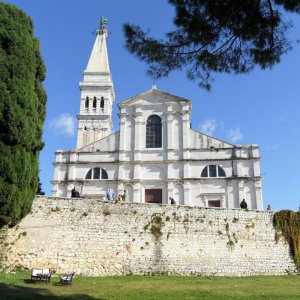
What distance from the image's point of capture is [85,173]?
109 feet

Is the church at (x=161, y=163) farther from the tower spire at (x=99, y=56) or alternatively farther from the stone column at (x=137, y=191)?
the tower spire at (x=99, y=56)

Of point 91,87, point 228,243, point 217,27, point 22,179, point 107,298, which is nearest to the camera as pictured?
point 217,27

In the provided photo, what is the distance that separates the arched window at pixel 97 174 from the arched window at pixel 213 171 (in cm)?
811

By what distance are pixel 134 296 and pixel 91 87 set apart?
1542 inches

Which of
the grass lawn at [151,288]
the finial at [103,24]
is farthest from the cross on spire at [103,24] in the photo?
the grass lawn at [151,288]

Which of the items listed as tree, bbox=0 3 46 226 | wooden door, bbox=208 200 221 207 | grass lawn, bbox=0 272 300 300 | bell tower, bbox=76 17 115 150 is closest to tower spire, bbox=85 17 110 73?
bell tower, bbox=76 17 115 150

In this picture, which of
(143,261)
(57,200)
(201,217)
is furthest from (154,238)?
(57,200)

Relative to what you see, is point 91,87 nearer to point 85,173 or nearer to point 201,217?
point 85,173

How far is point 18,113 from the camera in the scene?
1750cm

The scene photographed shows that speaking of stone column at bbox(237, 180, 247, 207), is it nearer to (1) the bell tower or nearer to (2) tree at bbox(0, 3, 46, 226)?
(2) tree at bbox(0, 3, 46, 226)

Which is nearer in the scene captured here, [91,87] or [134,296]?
[134,296]

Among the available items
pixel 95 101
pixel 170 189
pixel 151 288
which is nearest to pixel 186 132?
pixel 170 189

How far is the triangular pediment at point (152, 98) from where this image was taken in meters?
35.4

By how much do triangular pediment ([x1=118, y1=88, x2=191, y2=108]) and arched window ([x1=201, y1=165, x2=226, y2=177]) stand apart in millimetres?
6671
